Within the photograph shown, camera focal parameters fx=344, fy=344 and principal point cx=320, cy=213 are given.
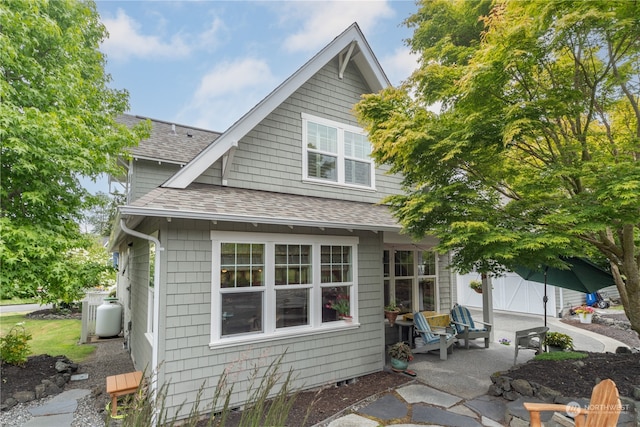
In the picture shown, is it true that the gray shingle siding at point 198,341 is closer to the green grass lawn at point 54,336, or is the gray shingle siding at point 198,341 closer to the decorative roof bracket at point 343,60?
the decorative roof bracket at point 343,60

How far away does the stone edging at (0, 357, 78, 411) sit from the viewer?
→ 19.0 ft

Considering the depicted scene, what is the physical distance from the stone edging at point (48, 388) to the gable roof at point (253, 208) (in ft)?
13.1

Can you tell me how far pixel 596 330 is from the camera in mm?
11688

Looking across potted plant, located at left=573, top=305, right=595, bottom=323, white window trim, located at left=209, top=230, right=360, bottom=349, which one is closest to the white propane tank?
white window trim, located at left=209, top=230, right=360, bottom=349

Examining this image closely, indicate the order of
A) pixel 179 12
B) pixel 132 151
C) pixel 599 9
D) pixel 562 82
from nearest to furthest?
pixel 599 9
pixel 562 82
pixel 179 12
pixel 132 151

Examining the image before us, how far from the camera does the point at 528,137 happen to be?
5.86 m

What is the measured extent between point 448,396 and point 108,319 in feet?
33.7

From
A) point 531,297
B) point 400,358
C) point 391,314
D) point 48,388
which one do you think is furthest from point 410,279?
point 531,297

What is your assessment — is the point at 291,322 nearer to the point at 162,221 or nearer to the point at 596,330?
the point at 162,221

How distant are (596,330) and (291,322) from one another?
1141cm

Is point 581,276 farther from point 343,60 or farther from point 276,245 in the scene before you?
point 343,60

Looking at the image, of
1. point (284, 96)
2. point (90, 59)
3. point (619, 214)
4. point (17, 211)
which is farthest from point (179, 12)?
point (619, 214)

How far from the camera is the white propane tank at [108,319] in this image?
1093 centimetres

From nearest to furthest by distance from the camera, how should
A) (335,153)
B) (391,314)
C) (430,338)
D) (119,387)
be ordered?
(119,387)
(430,338)
(391,314)
(335,153)
